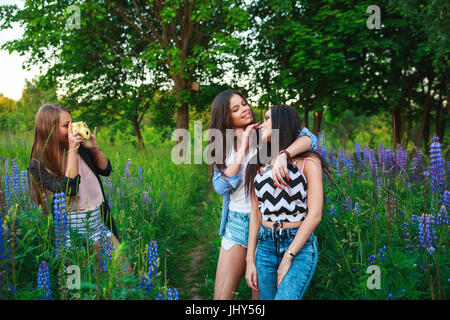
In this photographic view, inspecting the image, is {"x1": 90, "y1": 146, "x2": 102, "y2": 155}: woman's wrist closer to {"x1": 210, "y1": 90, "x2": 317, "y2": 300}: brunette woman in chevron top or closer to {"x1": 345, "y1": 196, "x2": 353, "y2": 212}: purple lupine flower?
{"x1": 210, "y1": 90, "x2": 317, "y2": 300}: brunette woman in chevron top

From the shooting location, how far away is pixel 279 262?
2084mm

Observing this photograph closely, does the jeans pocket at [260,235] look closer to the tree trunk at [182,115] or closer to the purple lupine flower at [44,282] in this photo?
the purple lupine flower at [44,282]

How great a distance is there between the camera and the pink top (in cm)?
251

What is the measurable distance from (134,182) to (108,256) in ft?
9.13

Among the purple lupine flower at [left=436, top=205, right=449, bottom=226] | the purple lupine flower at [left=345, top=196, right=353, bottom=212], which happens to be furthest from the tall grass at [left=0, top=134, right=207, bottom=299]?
the purple lupine flower at [left=436, top=205, right=449, bottom=226]

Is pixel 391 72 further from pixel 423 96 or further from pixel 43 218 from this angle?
pixel 43 218

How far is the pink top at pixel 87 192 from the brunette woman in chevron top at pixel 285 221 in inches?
52.0

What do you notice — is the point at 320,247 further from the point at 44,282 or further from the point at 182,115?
the point at 182,115

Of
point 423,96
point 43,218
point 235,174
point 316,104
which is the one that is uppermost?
point 423,96

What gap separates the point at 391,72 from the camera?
36.2 feet

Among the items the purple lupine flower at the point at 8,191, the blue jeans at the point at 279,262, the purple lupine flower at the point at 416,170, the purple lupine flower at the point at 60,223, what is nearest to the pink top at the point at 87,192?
the purple lupine flower at the point at 60,223
